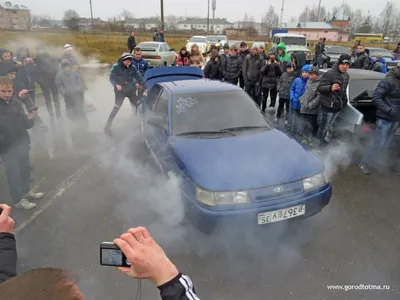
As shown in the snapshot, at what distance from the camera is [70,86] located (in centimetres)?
696

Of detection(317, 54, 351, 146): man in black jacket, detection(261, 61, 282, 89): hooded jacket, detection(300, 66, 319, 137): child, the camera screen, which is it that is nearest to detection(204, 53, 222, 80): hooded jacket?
detection(261, 61, 282, 89): hooded jacket

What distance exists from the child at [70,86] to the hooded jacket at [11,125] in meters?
3.30

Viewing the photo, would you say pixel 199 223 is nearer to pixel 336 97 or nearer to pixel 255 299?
pixel 255 299

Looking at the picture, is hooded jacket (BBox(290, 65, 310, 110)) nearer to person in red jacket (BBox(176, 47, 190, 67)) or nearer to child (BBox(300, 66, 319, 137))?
child (BBox(300, 66, 319, 137))

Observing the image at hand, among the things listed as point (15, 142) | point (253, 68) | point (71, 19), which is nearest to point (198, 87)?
point (15, 142)

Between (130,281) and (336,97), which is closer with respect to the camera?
(130,281)

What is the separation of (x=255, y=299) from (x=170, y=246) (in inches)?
41.4

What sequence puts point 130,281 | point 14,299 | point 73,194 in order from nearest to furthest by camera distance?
point 14,299 → point 130,281 → point 73,194

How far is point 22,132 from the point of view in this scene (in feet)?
12.6

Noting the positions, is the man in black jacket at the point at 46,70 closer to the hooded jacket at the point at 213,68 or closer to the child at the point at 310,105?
the hooded jacket at the point at 213,68

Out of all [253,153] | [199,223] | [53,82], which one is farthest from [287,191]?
[53,82]

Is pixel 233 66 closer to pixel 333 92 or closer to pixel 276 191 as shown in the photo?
pixel 333 92

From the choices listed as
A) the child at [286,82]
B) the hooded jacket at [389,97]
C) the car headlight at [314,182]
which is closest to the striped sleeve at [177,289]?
the car headlight at [314,182]

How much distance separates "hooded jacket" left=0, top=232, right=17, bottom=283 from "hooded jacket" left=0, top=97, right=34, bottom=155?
104 inches
